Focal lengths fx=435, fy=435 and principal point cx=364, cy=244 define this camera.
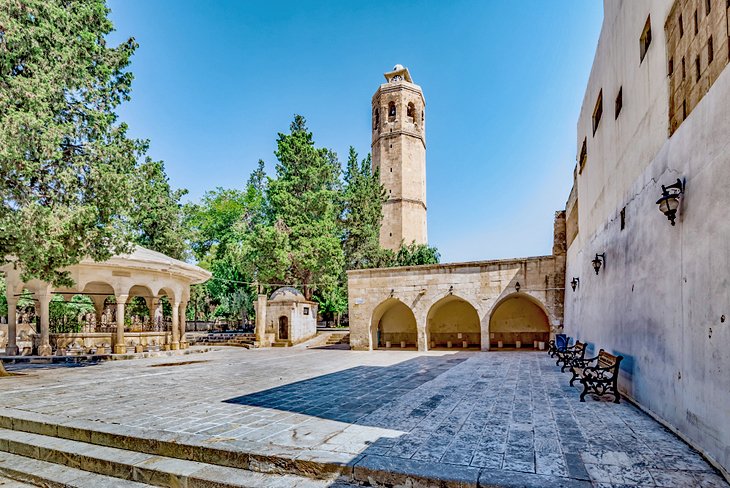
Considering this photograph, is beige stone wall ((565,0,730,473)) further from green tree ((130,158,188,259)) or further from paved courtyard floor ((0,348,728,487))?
green tree ((130,158,188,259))

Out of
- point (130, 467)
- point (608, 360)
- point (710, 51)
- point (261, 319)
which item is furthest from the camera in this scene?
point (261, 319)

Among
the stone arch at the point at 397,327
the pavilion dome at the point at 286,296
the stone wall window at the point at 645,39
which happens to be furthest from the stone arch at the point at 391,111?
the stone wall window at the point at 645,39

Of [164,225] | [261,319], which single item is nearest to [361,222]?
[261,319]

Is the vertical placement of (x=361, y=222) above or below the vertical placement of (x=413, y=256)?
above

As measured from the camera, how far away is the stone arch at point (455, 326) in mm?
21000

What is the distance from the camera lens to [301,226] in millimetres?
26203

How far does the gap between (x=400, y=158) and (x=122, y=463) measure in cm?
3543

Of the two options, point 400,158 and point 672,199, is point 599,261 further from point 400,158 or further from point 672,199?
point 400,158

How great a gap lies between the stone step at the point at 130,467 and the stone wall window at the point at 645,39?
23.2 ft

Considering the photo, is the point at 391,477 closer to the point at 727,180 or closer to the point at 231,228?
the point at 727,180

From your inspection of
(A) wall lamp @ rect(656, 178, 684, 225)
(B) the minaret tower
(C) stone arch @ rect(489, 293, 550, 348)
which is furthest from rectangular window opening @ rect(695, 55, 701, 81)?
(B) the minaret tower

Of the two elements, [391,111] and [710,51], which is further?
[391,111]

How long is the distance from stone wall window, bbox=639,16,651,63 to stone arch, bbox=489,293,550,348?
45.8ft

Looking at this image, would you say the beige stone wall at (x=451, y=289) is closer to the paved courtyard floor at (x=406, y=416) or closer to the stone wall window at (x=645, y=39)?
the paved courtyard floor at (x=406, y=416)
